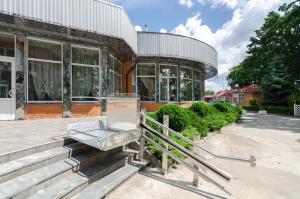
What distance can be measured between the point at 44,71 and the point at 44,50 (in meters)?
0.85

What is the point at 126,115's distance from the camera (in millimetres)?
5852

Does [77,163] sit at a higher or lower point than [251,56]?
lower

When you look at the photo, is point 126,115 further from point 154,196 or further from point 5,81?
point 5,81

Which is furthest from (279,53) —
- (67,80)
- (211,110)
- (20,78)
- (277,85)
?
(20,78)

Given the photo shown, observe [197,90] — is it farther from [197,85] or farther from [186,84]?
[186,84]

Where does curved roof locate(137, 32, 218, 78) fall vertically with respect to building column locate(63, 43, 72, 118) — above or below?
above

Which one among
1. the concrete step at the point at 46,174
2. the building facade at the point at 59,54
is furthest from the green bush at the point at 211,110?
the concrete step at the point at 46,174

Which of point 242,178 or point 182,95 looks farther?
point 182,95

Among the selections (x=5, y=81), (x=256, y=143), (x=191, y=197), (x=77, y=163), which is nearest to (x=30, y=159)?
(x=77, y=163)

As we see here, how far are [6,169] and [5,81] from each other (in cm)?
649

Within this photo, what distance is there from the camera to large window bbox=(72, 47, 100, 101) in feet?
35.6

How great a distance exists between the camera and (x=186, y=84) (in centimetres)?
1723

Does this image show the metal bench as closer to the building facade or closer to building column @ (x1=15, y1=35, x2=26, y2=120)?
the building facade

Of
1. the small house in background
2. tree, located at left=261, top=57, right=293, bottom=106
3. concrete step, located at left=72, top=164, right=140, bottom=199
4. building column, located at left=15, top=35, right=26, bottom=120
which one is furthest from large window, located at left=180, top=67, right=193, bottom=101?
the small house in background
